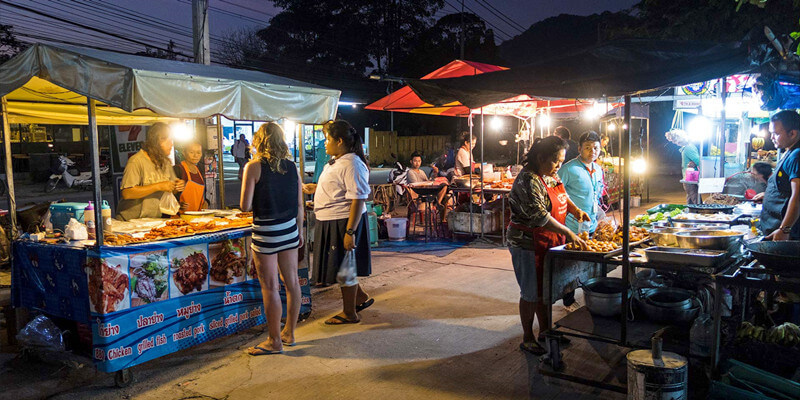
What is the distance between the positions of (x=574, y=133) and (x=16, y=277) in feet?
90.0

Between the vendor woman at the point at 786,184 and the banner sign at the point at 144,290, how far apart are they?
4.96m

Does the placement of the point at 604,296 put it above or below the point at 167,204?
below

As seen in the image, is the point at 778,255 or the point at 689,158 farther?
the point at 689,158

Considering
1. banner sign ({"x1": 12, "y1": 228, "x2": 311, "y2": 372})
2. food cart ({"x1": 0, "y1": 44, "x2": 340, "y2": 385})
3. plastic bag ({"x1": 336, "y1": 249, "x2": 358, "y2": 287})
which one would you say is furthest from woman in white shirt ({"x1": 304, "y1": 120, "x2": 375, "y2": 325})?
banner sign ({"x1": 12, "y1": 228, "x2": 311, "y2": 372})

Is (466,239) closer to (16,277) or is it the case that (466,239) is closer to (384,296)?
(384,296)

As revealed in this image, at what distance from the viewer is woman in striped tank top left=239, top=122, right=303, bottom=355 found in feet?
15.8

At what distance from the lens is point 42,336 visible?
181 inches

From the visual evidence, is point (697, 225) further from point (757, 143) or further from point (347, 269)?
point (757, 143)

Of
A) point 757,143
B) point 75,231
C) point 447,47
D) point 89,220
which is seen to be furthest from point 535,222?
point 447,47

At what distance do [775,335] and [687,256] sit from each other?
88 centimetres

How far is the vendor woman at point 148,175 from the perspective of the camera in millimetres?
5707

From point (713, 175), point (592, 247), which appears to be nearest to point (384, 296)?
point (592, 247)

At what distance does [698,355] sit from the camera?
4129mm

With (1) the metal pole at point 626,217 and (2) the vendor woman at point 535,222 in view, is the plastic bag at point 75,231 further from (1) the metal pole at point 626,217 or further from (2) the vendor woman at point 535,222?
(1) the metal pole at point 626,217
